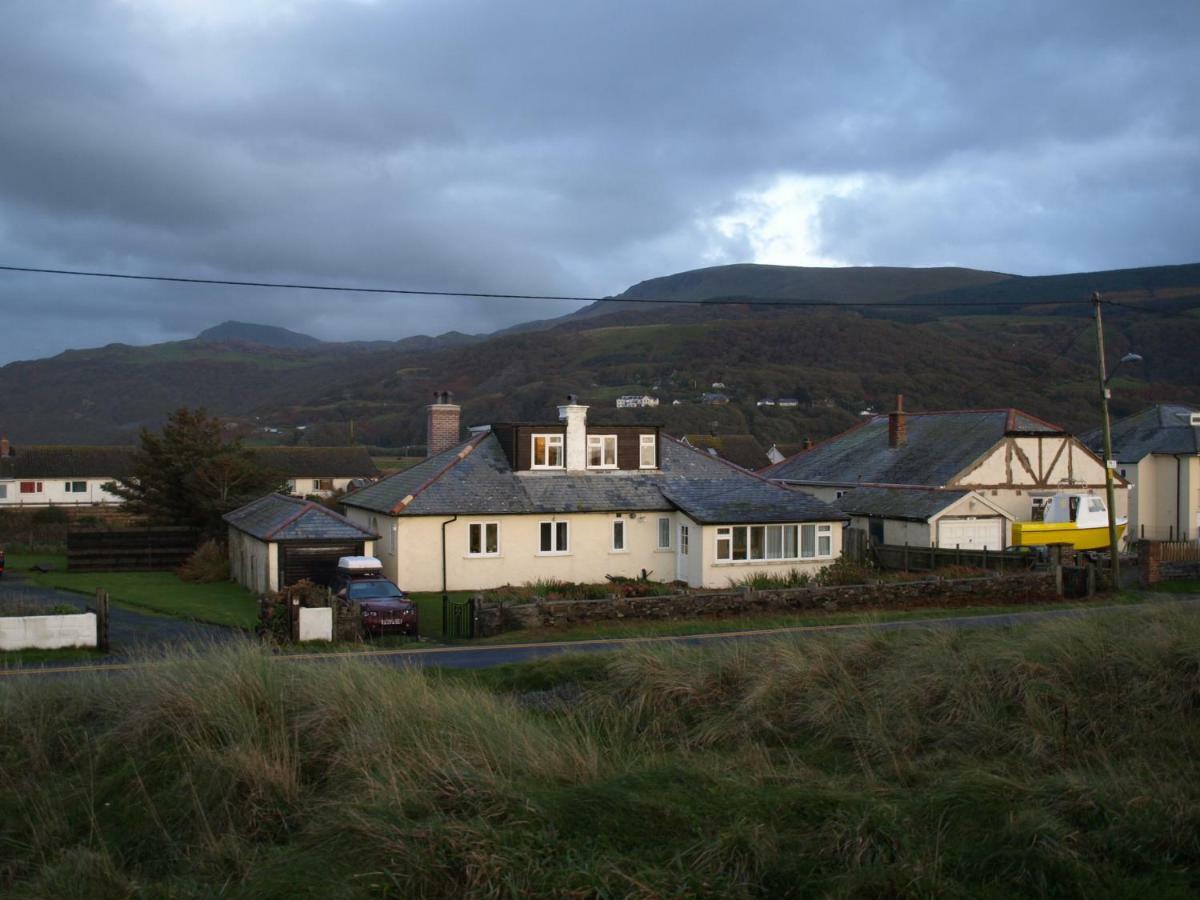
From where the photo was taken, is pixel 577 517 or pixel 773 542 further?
pixel 577 517

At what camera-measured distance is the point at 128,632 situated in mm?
23969

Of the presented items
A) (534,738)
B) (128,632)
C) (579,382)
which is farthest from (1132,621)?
(579,382)

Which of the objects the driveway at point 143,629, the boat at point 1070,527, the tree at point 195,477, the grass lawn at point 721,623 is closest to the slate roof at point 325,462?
the tree at point 195,477

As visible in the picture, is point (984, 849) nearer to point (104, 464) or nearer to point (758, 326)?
point (104, 464)

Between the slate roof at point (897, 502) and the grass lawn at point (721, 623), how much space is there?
424 inches

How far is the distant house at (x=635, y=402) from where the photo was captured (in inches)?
5128

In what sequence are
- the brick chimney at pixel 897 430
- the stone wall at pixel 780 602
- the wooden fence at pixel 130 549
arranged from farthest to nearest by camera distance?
the brick chimney at pixel 897 430
the wooden fence at pixel 130 549
the stone wall at pixel 780 602

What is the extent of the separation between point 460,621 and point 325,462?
208ft

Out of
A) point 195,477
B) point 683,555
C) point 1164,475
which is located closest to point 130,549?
point 195,477

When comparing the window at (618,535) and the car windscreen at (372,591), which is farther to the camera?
the window at (618,535)

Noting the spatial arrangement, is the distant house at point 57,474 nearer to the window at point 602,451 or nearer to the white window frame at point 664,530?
the window at point 602,451

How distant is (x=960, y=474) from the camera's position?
1604 inches

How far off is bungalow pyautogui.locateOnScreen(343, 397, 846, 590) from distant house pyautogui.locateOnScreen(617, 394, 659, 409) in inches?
3658

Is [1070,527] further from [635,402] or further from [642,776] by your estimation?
[635,402]
